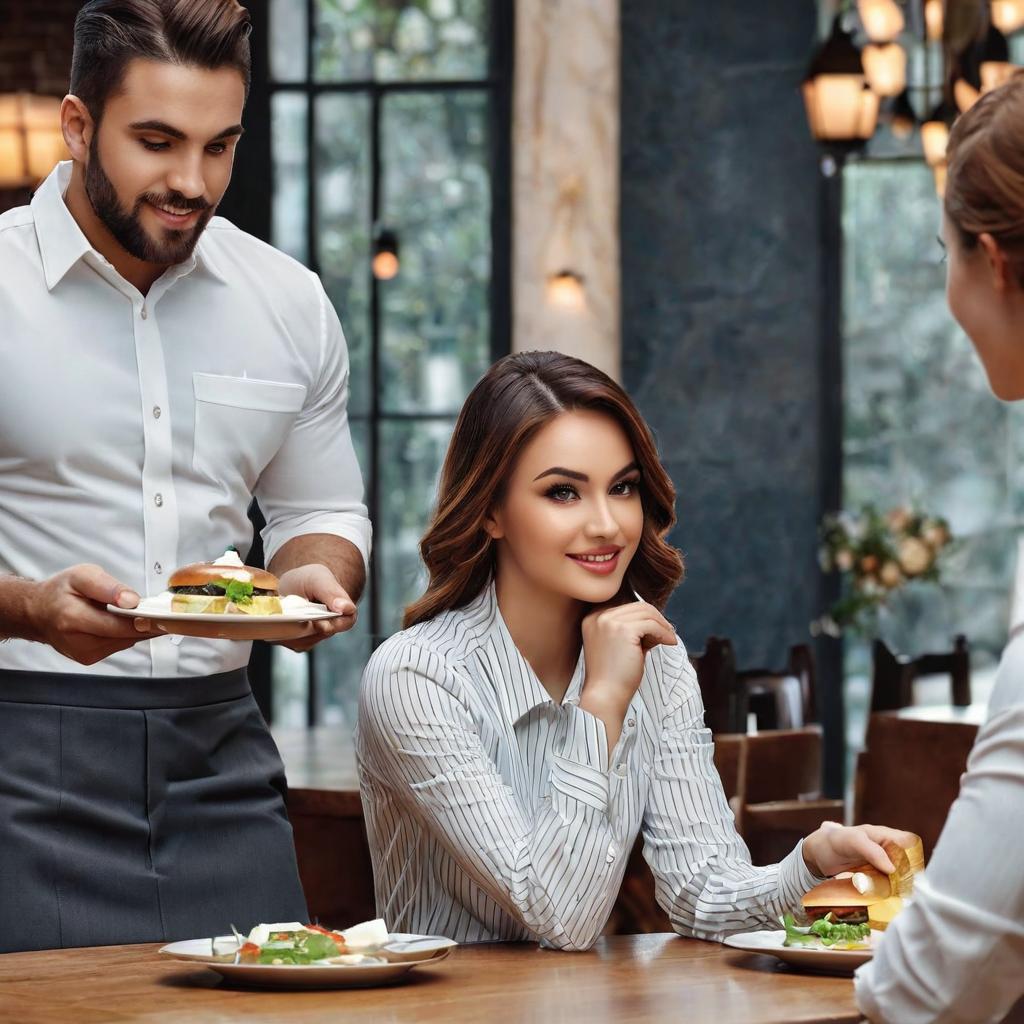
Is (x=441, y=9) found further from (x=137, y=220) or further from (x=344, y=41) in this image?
(x=137, y=220)

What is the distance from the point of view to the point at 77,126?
2217mm

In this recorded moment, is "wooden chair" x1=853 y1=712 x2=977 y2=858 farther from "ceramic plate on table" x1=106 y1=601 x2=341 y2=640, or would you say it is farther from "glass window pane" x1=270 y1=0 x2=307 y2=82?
"glass window pane" x1=270 y1=0 x2=307 y2=82

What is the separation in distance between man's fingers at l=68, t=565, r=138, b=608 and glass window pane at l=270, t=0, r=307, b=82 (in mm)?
7029

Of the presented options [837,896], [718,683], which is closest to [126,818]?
[837,896]

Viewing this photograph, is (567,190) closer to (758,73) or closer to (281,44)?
(758,73)

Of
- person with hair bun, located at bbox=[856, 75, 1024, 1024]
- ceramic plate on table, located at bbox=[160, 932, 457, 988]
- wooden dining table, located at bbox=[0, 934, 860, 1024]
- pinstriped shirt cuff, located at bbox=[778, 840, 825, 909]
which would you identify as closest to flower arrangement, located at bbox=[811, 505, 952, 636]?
pinstriped shirt cuff, located at bbox=[778, 840, 825, 909]

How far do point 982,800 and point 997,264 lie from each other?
A: 41 cm

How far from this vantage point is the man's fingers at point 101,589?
193 cm

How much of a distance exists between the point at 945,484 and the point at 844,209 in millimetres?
1352

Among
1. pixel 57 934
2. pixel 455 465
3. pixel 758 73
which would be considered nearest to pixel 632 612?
pixel 455 465

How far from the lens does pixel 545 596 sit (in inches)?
90.7

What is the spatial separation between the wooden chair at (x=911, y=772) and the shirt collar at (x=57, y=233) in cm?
189

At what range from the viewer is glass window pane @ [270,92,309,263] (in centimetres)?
862

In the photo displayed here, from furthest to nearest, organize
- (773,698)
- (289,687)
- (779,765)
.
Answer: (289,687), (773,698), (779,765)
